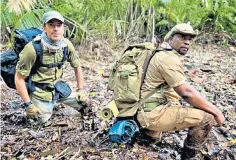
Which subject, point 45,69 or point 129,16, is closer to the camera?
point 45,69

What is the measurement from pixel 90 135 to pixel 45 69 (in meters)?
0.93

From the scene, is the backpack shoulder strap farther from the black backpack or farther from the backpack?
the backpack

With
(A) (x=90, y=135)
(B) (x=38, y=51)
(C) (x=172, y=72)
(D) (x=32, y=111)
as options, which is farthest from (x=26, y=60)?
(C) (x=172, y=72)

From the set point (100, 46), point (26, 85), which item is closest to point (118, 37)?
point (100, 46)

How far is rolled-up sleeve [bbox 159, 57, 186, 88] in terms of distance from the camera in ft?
12.0

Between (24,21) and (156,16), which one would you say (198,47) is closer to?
(156,16)

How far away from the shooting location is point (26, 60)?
170 inches

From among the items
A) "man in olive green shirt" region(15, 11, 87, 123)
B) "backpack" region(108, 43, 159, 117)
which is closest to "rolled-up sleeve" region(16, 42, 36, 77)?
"man in olive green shirt" region(15, 11, 87, 123)

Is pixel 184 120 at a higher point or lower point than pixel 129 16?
lower

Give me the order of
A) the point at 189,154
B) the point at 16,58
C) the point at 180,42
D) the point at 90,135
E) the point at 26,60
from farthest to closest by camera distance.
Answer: the point at 16,58, the point at 90,135, the point at 26,60, the point at 189,154, the point at 180,42

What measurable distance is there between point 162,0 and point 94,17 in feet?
4.96

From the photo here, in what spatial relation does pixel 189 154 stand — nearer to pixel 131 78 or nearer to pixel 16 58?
pixel 131 78

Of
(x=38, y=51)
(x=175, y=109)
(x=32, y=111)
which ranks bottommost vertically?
(x=32, y=111)

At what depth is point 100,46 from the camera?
7.59 meters
